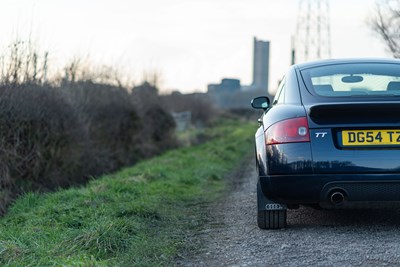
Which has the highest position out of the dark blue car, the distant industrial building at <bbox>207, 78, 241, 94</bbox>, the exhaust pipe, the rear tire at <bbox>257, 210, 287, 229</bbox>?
the distant industrial building at <bbox>207, 78, 241, 94</bbox>

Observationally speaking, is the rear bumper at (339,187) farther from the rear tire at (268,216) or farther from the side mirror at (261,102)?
the side mirror at (261,102)

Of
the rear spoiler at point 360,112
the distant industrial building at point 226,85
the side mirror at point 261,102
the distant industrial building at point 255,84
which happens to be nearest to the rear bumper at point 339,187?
the rear spoiler at point 360,112

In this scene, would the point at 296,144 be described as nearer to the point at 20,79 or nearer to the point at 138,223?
the point at 138,223

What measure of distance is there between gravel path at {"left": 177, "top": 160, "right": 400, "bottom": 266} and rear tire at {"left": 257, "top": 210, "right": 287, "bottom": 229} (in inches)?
2.6

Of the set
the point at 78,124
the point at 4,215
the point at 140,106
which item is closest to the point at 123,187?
the point at 4,215

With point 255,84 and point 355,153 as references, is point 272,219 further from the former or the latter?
point 255,84

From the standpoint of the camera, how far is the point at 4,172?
9766 mm

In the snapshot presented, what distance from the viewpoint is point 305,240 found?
5.27m

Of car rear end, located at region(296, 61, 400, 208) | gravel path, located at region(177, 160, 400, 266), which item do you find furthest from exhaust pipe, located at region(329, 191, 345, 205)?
gravel path, located at region(177, 160, 400, 266)

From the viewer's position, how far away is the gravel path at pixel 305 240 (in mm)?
4684

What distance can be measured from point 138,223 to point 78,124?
672 cm

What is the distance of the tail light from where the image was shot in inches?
203

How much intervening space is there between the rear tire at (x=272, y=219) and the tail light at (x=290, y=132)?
76 centimetres

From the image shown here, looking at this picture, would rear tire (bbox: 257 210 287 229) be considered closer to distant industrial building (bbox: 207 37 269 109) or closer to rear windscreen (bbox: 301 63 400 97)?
rear windscreen (bbox: 301 63 400 97)
